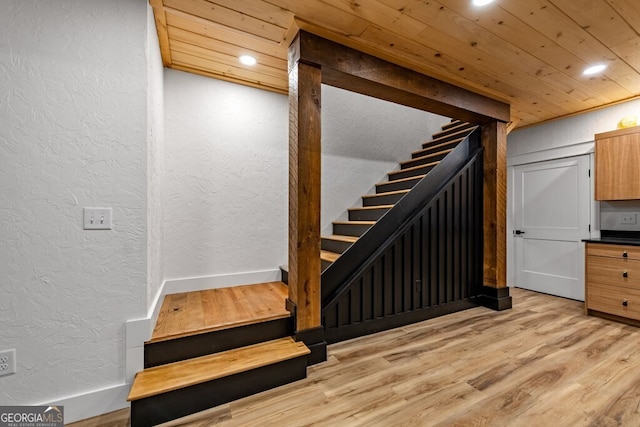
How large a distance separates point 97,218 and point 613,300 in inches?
178

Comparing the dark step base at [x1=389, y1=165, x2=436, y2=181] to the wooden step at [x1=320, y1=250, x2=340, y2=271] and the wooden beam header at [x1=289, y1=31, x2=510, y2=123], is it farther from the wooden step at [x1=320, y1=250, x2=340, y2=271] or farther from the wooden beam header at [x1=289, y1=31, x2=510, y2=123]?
the wooden step at [x1=320, y1=250, x2=340, y2=271]

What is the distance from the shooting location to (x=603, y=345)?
7.47 feet

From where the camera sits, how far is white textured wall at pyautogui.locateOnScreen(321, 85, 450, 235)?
11.3 ft

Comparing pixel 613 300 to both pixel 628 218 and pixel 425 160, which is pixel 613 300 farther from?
pixel 425 160

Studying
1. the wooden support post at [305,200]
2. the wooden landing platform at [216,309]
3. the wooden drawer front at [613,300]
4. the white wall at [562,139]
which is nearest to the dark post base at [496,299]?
the wooden drawer front at [613,300]

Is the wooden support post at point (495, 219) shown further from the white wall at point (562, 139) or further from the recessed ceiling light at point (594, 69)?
the white wall at point (562, 139)

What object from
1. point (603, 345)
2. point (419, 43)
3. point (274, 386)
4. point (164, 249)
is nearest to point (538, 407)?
point (603, 345)

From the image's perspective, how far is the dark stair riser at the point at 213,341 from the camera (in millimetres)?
1644

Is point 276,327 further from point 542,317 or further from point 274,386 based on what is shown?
point 542,317

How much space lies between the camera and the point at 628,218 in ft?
10.3

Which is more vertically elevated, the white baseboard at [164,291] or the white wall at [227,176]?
the white wall at [227,176]

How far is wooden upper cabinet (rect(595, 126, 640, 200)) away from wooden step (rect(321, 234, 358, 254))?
9.65 feet

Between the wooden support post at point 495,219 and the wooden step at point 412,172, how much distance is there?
0.65 meters

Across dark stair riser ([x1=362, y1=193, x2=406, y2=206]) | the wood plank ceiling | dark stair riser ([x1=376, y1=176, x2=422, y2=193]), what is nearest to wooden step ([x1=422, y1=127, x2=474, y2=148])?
the wood plank ceiling
